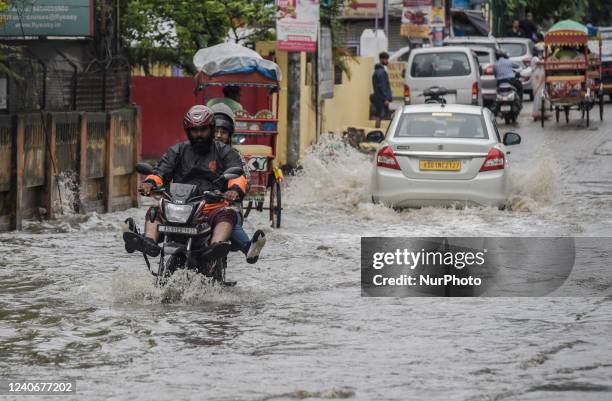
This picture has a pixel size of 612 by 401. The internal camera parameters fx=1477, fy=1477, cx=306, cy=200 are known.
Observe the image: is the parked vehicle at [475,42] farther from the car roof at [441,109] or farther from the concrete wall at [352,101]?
the car roof at [441,109]

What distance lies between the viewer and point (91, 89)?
18.6 meters

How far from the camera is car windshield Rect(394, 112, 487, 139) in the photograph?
1834 cm

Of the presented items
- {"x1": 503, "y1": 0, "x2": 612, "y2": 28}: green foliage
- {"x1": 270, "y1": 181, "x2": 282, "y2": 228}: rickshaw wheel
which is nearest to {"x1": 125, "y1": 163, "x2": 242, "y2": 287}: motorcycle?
{"x1": 270, "y1": 181, "x2": 282, "y2": 228}: rickshaw wheel

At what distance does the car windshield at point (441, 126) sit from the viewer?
60.2ft

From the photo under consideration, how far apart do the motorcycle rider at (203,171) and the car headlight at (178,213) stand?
0.27m

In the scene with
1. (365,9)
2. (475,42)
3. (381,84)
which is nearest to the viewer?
(381,84)

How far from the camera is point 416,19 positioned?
40562 millimetres

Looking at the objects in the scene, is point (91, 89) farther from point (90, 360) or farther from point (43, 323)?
point (90, 360)

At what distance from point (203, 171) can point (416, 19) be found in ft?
97.4

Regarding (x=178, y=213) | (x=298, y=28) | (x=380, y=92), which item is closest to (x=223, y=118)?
(x=178, y=213)

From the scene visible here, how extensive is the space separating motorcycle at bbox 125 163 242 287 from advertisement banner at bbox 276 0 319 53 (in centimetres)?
1228

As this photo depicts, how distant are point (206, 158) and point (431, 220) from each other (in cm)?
615

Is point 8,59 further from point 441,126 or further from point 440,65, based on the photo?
point 440,65

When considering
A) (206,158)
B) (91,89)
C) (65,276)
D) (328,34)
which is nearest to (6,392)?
(206,158)
